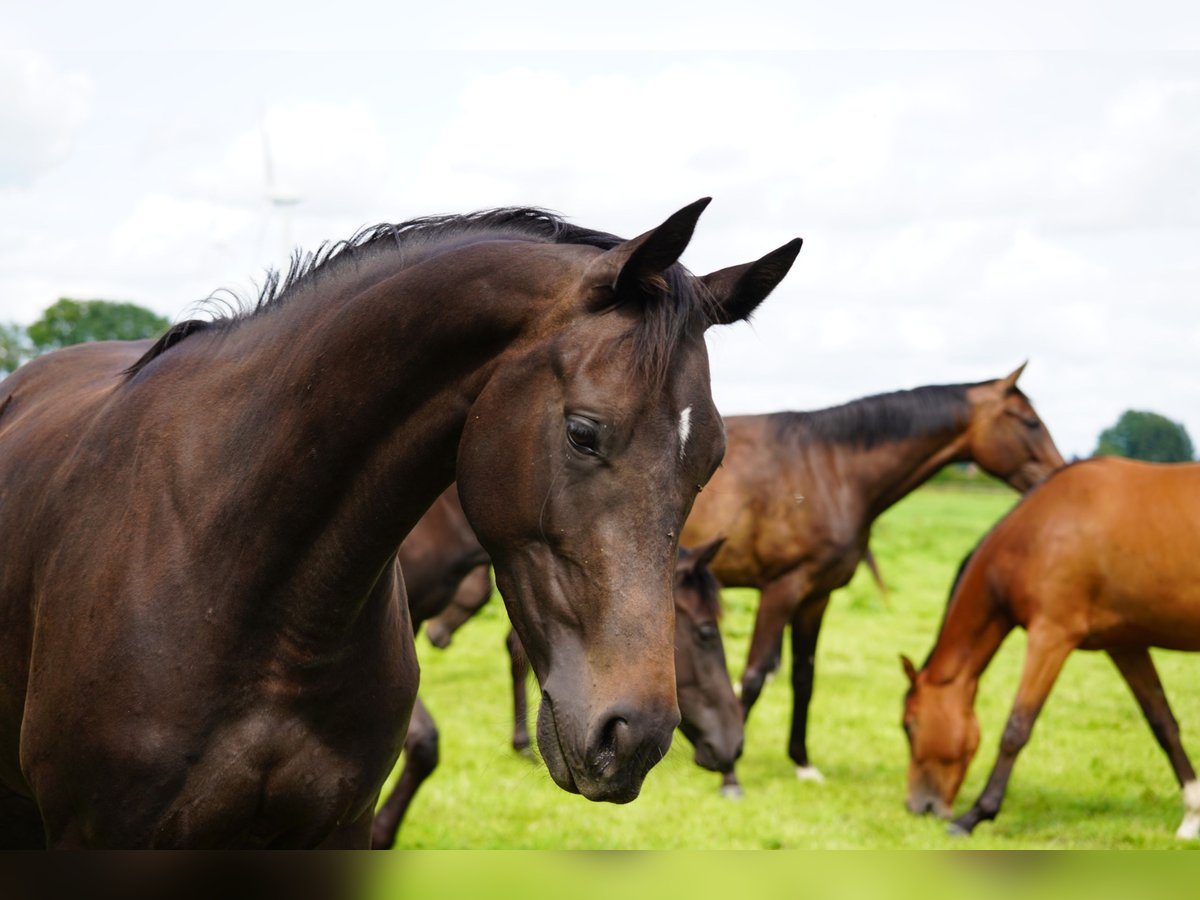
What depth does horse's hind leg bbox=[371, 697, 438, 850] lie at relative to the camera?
5.11 meters

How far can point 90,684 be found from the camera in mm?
2365

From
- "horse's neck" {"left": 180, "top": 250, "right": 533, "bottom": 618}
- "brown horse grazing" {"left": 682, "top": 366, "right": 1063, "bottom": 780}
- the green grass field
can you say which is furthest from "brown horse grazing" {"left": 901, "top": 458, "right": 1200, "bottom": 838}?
"horse's neck" {"left": 180, "top": 250, "right": 533, "bottom": 618}

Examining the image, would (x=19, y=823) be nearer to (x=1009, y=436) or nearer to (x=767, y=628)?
(x=767, y=628)

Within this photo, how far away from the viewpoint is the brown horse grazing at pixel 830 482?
932 cm

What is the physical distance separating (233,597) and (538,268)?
0.94m

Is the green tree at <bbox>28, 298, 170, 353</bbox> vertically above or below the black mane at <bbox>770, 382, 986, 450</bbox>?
below

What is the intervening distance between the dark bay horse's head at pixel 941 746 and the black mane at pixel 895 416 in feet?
7.88

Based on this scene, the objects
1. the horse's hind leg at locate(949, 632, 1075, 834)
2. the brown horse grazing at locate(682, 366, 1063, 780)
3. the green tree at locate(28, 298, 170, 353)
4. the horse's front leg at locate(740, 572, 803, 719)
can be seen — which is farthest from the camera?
the green tree at locate(28, 298, 170, 353)

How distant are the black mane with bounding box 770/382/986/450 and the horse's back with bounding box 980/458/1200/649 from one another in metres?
1.83

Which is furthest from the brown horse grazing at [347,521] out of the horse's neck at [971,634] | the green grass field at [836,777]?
the horse's neck at [971,634]

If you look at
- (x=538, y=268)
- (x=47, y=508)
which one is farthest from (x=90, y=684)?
(x=538, y=268)

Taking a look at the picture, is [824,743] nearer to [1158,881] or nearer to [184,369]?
[184,369]

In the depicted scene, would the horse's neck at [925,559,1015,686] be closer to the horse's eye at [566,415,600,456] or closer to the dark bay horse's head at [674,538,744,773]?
the dark bay horse's head at [674,538,744,773]

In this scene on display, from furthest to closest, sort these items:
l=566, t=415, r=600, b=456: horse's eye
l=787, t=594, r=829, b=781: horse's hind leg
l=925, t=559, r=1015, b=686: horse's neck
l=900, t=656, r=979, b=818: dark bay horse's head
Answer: l=787, t=594, r=829, b=781: horse's hind leg → l=925, t=559, r=1015, b=686: horse's neck → l=900, t=656, r=979, b=818: dark bay horse's head → l=566, t=415, r=600, b=456: horse's eye
